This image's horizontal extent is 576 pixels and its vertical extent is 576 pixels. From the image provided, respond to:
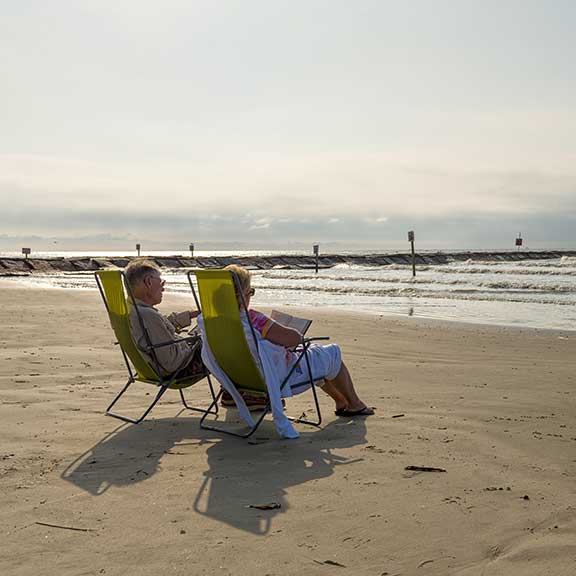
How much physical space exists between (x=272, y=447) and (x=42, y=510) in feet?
5.06

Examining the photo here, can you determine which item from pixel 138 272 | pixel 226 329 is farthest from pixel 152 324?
pixel 226 329

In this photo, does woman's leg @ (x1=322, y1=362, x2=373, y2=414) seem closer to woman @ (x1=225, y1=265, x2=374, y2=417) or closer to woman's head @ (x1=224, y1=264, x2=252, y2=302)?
woman @ (x1=225, y1=265, x2=374, y2=417)

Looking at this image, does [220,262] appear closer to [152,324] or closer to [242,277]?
[152,324]

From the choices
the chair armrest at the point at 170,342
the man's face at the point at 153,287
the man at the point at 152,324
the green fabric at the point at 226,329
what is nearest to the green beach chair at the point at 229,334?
the green fabric at the point at 226,329

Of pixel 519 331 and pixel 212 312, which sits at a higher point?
pixel 212 312

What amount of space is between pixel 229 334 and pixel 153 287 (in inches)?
33.7

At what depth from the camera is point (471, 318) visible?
44.2ft

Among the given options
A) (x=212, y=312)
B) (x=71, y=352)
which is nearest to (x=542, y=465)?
(x=212, y=312)

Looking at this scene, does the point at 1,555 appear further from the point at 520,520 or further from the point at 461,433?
the point at 461,433

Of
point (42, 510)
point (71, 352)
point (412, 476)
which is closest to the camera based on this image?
point (42, 510)

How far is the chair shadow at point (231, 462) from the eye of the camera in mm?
3330

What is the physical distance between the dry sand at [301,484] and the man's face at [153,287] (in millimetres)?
908

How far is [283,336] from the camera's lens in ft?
14.8

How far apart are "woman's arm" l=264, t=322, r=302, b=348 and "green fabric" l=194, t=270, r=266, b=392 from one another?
0.59ft
